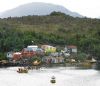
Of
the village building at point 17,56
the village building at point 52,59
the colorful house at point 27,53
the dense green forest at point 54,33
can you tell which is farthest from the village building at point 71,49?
the village building at point 17,56

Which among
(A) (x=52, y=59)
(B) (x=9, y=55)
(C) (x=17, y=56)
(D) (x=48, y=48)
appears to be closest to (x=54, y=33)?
(D) (x=48, y=48)

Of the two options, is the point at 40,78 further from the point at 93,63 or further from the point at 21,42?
the point at 21,42

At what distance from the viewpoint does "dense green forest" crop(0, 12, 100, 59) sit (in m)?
69.1

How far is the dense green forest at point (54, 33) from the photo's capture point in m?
69.1

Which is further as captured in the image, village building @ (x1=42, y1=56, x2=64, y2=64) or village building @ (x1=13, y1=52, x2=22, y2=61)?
village building @ (x1=42, y1=56, x2=64, y2=64)

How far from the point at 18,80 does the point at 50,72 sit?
8.57 metres

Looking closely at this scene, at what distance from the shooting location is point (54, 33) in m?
82.1

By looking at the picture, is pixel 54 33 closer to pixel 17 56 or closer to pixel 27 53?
pixel 27 53

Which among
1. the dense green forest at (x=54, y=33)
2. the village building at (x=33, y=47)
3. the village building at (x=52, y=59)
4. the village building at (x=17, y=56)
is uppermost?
the dense green forest at (x=54, y=33)

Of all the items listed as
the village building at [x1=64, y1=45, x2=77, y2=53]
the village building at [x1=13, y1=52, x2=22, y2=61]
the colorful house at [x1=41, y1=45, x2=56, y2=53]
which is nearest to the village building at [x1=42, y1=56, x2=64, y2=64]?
the colorful house at [x1=41, y1=45, x2=56, y2=53]

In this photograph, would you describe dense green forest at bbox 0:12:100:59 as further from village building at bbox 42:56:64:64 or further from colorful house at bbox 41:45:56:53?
village building at bbox 42:56:64:64

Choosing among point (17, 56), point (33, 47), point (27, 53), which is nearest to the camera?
point (17, 56)

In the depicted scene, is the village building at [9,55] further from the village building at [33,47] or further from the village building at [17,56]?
the village building at [33,47]

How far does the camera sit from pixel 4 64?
62.1 meters
